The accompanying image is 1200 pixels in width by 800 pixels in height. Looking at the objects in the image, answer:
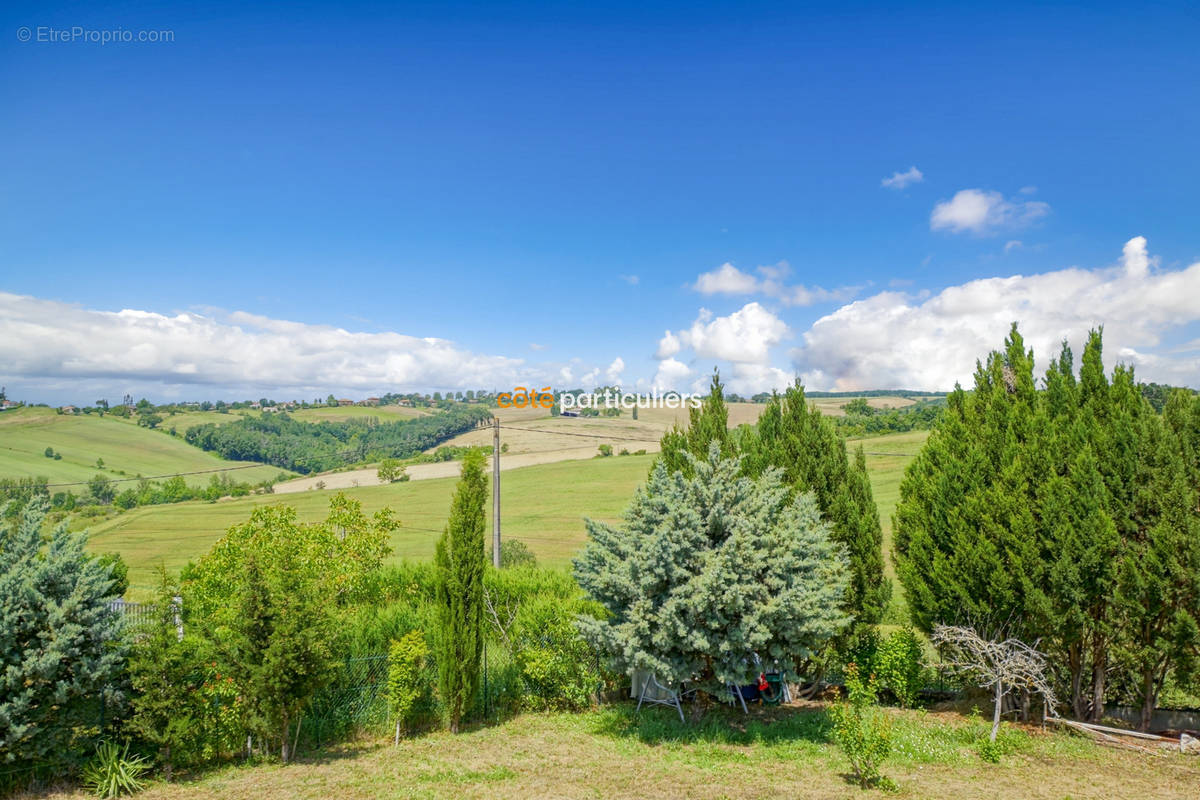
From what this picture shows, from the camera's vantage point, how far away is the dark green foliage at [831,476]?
12266 millimetres

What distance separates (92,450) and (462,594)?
85695 mm

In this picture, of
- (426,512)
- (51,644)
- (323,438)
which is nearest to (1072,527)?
(51,644)

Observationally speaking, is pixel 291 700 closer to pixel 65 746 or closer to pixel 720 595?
pixel 65 746

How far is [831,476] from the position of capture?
12711mm

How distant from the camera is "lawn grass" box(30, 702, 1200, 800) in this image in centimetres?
788

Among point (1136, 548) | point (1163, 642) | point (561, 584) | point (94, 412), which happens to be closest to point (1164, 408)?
point (1136, 548)

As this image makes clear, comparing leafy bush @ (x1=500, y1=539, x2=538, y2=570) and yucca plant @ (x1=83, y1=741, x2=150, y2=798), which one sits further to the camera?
leafy bush @ (x1=500, y1=539, x2=538, y2=570)

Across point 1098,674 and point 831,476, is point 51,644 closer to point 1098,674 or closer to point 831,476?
point 831,476

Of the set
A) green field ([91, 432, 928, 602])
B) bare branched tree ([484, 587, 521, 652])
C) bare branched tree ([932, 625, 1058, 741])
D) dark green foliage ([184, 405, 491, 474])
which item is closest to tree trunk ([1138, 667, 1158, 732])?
bare branched tree ([932, 625, 1058, 741])

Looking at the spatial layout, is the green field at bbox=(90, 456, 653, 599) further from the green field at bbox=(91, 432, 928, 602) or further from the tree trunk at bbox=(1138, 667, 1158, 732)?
the tree trunk at bbox=(1138, 667, 1158, 732)

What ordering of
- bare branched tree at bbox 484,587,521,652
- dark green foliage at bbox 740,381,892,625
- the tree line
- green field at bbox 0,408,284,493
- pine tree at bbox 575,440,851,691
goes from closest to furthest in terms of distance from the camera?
1. pine tree at bbox 575,440,851,691
2. the tree line
3. bare branched tree at bbox 484,587,521,652
4. dark green foliage at bbox 740,381,892,625
5. green field at bbox 0,408,284,493

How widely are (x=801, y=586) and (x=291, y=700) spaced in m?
7.77

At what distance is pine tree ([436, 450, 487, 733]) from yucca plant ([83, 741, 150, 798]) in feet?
14.1

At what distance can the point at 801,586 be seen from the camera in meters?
9.31
